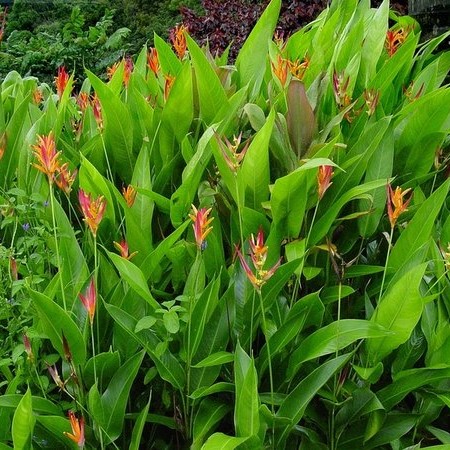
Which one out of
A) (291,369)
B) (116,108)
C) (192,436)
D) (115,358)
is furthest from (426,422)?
(116,108)

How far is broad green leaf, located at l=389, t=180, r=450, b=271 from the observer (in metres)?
1.65

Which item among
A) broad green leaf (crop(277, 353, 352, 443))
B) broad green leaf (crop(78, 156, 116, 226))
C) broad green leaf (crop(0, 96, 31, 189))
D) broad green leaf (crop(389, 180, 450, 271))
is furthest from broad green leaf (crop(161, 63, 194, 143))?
broad green leaf (crop(277, 353, 352, 443))

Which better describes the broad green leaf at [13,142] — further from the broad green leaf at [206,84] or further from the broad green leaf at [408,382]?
the broad green leaf at [408,382]

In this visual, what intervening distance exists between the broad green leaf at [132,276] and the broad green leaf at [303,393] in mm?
326

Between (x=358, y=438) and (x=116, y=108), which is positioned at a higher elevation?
(x=116, y=108)

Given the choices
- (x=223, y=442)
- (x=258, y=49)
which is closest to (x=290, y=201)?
(x=223, y=442)

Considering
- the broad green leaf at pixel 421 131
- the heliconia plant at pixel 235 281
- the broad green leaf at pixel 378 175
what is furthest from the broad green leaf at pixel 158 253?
the broad green leaf at pixel 421 131

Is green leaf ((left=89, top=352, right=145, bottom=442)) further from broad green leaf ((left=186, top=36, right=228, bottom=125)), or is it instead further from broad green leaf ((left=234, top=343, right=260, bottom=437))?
broad green leaf ((left=186, top=36, right=228, bottom=125))

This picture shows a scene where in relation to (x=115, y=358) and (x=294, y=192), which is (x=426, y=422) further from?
(x=115, y=358)

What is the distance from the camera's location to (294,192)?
1.62 metres

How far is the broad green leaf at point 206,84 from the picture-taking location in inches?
75.6

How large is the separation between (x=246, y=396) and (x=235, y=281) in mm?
280

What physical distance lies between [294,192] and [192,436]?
555mm

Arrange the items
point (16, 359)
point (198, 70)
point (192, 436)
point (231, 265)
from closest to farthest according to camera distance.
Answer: point (16, 359)
point (192, 436)
point (231, 265)
point (198, 70)
